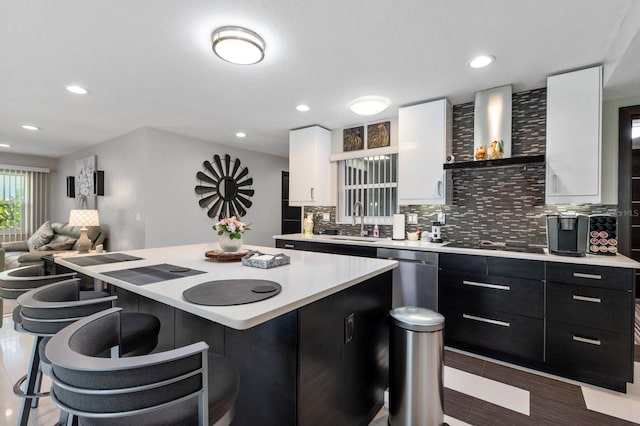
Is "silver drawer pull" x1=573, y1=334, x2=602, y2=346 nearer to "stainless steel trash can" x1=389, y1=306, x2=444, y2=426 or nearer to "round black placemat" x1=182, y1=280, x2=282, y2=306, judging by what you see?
"stainless steel trash can" x1=389, y1=306, x2=444, y2=426

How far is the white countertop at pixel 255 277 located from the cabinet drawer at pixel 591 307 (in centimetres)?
139

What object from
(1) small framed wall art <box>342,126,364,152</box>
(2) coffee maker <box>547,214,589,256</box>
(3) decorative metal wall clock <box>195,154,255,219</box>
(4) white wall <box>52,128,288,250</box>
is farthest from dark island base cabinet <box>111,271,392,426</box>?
(3) decorative metal wall clock <box>195,154,255,219</box>

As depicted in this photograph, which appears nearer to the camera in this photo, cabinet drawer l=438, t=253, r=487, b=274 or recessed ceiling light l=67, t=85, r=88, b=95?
cabinet drawer l=438, t=253, r=487, b=274

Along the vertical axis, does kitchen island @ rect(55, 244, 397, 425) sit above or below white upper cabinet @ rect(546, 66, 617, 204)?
below

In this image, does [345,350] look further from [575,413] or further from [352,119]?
[352,119]

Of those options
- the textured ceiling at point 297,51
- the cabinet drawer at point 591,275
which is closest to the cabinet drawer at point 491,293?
the cabinet drawer at point 591,275

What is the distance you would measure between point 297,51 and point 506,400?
9.37 ft

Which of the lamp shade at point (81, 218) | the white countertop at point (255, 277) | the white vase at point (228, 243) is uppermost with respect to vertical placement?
the lamp shade at point (81, 218)

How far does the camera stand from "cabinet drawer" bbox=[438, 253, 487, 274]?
2494 mm

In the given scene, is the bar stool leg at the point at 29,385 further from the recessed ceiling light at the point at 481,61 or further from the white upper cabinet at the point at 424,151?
the recessed ceiling light at the point at 481,61

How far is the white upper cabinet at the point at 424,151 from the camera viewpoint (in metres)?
3.07

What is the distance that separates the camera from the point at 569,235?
2.25 meters

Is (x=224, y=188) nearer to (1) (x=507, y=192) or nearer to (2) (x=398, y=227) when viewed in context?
(2) (x=398, y=227)

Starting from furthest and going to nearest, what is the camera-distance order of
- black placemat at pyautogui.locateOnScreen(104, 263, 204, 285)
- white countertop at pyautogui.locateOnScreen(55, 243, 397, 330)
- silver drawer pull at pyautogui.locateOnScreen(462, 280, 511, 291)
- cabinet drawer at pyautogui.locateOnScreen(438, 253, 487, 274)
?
cabinet drawer at pyautogui.locateOnScreen(438, 253, 487, 274) → silver drawer pull at pyautogui.locateOnScreen(462, 280, 511, 291) → black placemat at pyautogui.locateOnScreen(104, 263, 204, 285) → white countertop at pyautogui.locateOnScreen(55, 243, 397, 330)
